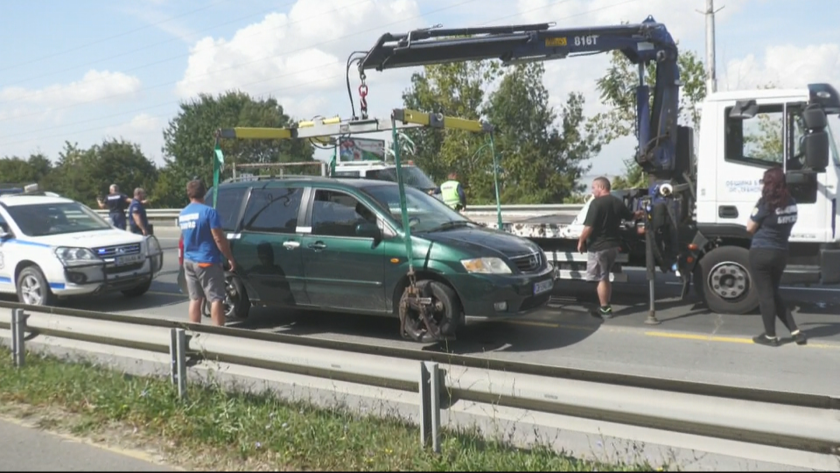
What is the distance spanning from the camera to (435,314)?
7.46 metres

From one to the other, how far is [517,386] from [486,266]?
3.40 meters

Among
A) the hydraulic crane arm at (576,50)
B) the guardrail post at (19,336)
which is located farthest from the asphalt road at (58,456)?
the hydraulic crane arm at (576,50)

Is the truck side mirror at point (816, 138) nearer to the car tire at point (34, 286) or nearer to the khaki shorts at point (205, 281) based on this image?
the khaki shorts at point (205, 281)

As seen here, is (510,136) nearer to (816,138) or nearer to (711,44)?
(711,44)

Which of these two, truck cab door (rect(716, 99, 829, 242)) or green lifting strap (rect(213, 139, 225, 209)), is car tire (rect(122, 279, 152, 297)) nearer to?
green lifting strap (rect(213, 139, 225, 209))

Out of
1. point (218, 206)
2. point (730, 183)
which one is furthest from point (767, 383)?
point (218, 206)

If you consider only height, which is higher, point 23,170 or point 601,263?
point 23,170

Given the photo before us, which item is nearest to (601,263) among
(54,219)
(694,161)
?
(694,161)

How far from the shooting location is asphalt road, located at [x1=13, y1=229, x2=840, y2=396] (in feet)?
21.9

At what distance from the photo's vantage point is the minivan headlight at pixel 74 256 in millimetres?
10172

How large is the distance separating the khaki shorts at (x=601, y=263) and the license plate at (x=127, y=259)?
6.54 m

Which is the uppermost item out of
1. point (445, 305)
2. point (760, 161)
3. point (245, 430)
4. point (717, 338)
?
point (760, 161)

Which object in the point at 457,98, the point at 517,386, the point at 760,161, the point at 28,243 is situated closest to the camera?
the point at 517,386

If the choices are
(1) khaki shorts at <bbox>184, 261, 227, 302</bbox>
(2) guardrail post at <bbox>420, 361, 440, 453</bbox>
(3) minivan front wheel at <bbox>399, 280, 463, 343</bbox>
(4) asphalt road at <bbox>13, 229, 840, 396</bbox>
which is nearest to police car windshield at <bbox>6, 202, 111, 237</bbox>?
(4) asphalt road at <bbox>13, 229, 840, 396</bbox>
